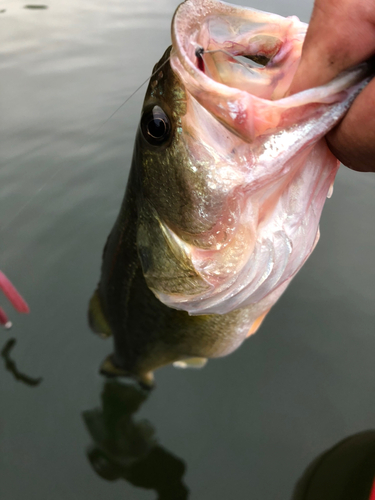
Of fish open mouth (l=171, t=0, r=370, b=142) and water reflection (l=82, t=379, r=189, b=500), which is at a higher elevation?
fish open mouth (l=171, t=0, r=370, b=142)

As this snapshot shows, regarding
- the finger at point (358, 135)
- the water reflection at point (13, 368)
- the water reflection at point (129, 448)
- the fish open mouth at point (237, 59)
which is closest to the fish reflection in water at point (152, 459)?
the water reflection at point (129, 448)

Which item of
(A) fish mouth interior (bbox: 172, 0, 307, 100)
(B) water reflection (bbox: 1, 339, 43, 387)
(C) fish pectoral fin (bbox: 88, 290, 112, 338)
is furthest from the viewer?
(B) water reflection (bbox: 1, 339, 43, 387)

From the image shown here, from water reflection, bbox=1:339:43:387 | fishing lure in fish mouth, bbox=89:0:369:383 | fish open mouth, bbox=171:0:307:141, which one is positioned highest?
fish open mouth, bbox=171:0:307:141

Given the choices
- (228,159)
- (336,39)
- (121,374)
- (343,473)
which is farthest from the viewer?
(121,374)

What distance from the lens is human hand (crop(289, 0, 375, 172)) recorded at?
2.13 ft

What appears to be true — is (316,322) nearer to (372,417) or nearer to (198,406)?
(372,417)

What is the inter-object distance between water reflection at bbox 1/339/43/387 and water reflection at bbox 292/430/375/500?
1787mm

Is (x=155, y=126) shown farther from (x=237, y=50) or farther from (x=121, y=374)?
(x=121, y=374)

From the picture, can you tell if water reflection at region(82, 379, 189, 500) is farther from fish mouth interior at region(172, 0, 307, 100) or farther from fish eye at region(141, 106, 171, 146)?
fish mouth interior at region(172, 0, 307, 100)

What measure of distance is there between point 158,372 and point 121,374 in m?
0.26

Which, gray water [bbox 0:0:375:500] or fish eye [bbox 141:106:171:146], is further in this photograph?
gray water [bbox 0:0:375:500]

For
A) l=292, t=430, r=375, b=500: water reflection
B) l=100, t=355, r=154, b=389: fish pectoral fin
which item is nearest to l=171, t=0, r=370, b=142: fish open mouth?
l=100, t=355, r=154, b=389: fish pectoral fin

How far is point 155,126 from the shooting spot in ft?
3.42

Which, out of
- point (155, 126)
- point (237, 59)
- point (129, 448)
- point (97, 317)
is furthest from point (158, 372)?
point (237, 59)
